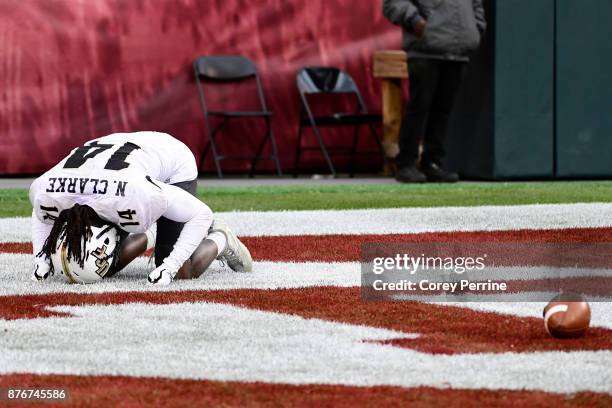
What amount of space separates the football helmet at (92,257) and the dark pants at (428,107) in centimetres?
563

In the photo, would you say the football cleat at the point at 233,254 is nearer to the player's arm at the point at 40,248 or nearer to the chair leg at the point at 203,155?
the player's arm at the point at 40,248

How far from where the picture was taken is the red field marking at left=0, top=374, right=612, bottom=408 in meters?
3.11

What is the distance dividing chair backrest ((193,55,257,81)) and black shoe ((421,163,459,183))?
88.0 inches

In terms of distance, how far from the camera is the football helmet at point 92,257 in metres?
5.24

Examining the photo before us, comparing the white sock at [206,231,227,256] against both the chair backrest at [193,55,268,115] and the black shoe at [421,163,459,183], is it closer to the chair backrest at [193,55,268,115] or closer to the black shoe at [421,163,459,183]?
the black shoe at [421,163,459,183]

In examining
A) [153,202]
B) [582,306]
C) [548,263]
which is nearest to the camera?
[582,306]

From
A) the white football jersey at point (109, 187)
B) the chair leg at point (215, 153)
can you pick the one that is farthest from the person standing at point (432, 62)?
the white football jersey at point (109, 187)

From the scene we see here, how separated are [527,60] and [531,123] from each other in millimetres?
518

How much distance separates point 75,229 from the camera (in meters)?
5.18

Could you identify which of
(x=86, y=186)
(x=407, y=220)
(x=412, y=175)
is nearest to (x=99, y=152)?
(x=86, y=186)

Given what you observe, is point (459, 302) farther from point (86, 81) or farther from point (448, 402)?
point (86, 81)

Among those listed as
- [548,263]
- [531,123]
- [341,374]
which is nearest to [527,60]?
[531,123]

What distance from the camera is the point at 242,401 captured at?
3.14 meters

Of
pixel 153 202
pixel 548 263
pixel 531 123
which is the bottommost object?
pixel 531 123
